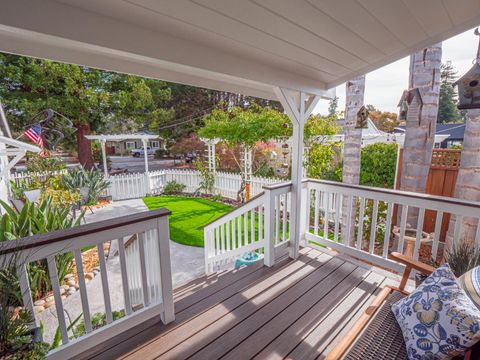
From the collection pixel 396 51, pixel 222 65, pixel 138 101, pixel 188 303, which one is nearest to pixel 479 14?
pixel 396 51

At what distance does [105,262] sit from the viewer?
1708 millimetres

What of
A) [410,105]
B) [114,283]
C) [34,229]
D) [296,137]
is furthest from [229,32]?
[114,283]

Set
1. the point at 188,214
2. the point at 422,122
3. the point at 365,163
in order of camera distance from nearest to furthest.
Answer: the point at 422,122
the point at 365,163
the point at 188,214

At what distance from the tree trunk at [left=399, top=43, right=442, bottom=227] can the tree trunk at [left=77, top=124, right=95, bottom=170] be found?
472 inches

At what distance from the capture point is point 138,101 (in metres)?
10.9

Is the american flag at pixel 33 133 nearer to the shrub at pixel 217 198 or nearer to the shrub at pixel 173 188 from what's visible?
the shrub at pixel 173 188

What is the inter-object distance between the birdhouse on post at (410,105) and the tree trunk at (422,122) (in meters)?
0.05

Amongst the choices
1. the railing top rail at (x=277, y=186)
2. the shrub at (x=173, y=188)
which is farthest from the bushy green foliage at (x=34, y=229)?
the shrub at (x=173, y=188)

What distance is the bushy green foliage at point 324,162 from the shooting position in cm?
565

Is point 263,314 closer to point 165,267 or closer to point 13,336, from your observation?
point 165,267

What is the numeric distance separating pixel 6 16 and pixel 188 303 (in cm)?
232

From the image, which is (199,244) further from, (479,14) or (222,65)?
(479,14)

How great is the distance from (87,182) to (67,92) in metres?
4.46

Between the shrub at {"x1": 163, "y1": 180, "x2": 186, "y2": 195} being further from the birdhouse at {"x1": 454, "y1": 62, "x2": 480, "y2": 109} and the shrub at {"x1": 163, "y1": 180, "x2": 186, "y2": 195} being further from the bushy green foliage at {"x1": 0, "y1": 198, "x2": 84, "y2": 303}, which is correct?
the birdhouse at {"x1": 454, "y1": 62, "x2": 480, "y2": 109}
